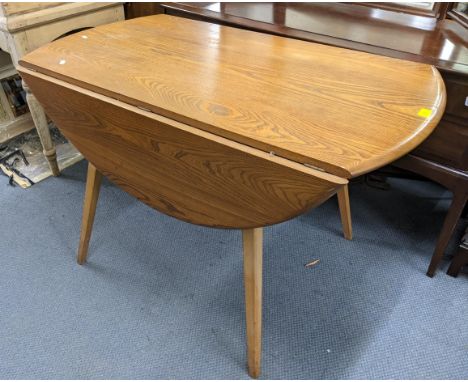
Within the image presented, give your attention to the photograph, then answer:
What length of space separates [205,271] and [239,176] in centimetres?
65

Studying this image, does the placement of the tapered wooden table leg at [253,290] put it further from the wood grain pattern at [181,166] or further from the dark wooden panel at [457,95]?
the dark wooden panel at [457,95]

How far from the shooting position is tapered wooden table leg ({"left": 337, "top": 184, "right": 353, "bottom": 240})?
4.57 feet

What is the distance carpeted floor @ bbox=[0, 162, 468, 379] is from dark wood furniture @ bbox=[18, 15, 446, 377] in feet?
0.74

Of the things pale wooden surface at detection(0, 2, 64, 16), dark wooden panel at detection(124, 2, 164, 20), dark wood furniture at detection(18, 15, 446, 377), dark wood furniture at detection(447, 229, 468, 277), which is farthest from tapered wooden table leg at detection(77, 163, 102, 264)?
dark wood furniture at detection(447, 229, 468, 277)

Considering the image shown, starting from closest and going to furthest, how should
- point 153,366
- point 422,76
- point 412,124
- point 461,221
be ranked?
point 412,124
point 422,76
point 153,366
point 461,221

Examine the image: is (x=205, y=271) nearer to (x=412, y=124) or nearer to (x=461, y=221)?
(x=412, y=124)

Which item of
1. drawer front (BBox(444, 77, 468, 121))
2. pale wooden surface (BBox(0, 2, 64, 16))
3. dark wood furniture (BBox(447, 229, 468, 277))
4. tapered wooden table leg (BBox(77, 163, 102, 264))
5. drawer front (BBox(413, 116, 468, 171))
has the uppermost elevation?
pale wooden surface (BBox(0, 2, 64, 16))

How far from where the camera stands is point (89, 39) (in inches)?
47.6

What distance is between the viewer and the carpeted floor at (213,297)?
44.6 inches

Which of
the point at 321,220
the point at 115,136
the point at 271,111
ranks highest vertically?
the point at 271,111

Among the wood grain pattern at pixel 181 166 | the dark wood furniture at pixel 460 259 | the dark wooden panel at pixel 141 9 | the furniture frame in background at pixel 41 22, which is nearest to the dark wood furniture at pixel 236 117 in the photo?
the wood grain pattern at pixel 181 166

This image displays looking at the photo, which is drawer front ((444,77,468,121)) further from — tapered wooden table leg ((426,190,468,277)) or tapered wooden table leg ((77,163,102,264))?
tapered wooden table leg ((77,163,102,264))

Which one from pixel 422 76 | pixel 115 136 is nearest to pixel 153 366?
pixel 115 136

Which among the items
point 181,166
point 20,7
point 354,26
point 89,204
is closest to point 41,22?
point 20,7
